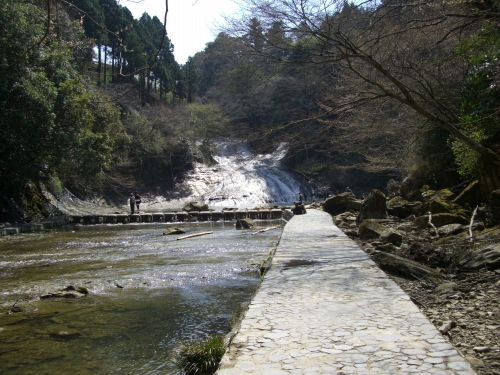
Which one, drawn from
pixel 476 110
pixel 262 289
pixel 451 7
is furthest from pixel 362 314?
pixel 476 110

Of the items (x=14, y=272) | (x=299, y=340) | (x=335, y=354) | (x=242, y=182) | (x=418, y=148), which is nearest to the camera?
(x=335, y=354)

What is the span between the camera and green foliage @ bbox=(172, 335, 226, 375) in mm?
3914

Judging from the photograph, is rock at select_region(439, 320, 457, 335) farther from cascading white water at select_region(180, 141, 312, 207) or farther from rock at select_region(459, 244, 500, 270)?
cascading white water at select_region(180, 141, 312, 207)

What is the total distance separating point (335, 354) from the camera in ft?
9.27

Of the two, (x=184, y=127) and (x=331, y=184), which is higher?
(x=184, y=127)

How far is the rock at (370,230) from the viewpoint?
33.3 ft

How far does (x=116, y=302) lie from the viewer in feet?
21.6

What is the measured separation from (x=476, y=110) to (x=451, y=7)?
2.45 meters

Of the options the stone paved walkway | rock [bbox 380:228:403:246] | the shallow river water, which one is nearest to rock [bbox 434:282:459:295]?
the stone paved walkway

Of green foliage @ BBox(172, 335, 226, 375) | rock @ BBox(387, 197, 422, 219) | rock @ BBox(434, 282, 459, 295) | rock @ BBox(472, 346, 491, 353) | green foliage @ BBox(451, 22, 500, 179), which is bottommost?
green foliage @ BBox(172, 335, 226, 375)

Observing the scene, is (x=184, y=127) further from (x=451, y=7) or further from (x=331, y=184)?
(x=451, y=7)

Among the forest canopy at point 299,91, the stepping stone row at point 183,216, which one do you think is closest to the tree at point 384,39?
the forest canopy at point 299,91

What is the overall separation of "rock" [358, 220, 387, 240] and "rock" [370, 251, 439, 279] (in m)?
3.69

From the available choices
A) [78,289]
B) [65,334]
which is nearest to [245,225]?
[78,289]
